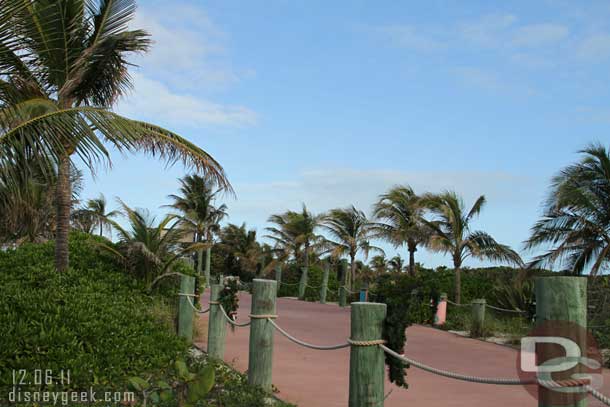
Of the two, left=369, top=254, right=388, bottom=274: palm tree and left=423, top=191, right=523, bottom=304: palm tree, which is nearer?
left=423, top=191, right=523, bottom=304: palm tree

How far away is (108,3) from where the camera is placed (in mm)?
12312

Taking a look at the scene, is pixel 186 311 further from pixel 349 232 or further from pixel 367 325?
pixel 349 232

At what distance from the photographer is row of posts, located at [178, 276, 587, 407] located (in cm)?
308

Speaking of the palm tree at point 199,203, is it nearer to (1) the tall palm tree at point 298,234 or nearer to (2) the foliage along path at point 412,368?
(1) the tall palm tree at point 298,234

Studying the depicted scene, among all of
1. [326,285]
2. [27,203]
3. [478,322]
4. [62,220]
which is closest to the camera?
[27,203]

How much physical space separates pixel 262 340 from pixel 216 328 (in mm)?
2402

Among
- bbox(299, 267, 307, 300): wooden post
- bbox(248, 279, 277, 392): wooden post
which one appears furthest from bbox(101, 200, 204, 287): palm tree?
bbox(299, 267, 307, 300): wooden post

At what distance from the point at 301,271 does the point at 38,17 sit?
74.9ft

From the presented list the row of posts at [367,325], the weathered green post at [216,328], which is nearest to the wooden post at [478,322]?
the weathered green post at [216,328]

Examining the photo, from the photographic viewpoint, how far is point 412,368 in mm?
8836

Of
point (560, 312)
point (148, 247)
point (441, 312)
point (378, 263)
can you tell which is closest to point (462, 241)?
point (441, 312)

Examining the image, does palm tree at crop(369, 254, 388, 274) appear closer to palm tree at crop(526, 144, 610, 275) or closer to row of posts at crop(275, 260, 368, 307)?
row of posts at crop(275, 260, 368, 307)

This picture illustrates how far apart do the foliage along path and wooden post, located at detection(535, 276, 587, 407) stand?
12.3 feet

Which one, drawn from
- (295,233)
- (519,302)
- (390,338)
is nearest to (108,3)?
(390,338)
